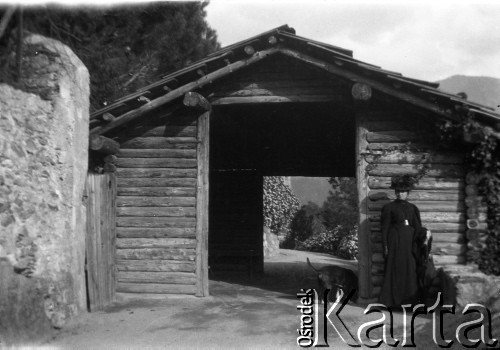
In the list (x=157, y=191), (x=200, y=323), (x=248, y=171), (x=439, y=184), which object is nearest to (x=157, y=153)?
(x=157, y=191)

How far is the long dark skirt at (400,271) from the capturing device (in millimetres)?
8078

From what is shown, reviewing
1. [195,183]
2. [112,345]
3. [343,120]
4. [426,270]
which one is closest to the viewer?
[112,345]

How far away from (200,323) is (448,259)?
4.22m

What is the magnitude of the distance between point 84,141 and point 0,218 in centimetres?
→ 240

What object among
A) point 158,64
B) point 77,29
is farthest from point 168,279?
point 158,64

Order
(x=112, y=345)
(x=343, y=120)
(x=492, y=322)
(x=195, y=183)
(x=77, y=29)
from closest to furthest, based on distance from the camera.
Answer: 1. (x=492, y=322)
2. (x=112, y=345)
3. (x=195, y=183)
4. (x=77, y=29)
5. (x=343, y=120)

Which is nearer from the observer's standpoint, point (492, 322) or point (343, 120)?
point (492, 322)

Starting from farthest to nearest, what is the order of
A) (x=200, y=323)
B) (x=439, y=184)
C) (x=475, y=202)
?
(x=439, y=184)
(x=475, y=202)
(x=200, y=323)

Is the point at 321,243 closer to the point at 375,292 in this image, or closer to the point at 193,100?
the point at 375,292

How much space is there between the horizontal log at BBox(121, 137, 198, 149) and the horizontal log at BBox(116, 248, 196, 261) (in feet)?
6.25

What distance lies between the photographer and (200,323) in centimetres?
747

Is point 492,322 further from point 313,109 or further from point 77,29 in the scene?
point 77,29

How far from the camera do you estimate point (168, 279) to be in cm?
946

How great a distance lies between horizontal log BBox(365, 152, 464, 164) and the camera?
878cm
